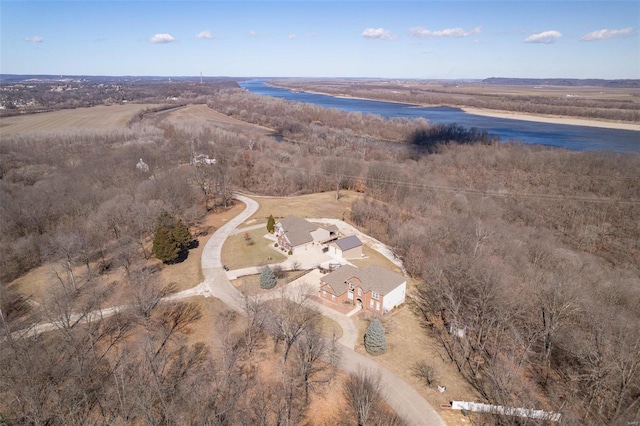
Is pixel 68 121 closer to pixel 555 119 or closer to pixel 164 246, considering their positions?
pixel 164 246

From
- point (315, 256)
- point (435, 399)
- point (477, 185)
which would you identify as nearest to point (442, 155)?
point (477, 185)

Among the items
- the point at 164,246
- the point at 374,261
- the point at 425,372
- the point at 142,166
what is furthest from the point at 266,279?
the point at 142,166

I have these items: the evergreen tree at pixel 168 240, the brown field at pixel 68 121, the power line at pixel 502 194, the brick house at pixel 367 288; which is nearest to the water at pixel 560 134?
the power line at pixel 502 194

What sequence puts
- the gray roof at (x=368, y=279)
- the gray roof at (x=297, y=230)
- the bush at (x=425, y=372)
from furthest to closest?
the gray roof at (x=297, y=230), the gray roof at (x=368, y=279), the bush at (x=425, y=372)

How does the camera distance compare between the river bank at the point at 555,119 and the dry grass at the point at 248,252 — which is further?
the river bank at the point at 555,119

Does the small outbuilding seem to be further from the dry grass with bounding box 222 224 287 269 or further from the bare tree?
the bare tree

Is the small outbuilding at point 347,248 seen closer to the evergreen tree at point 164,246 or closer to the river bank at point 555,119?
the evergreen tree at point 164,246

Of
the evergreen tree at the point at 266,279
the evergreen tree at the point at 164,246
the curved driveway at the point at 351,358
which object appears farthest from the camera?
the evergreen tree at the point at 164,246
